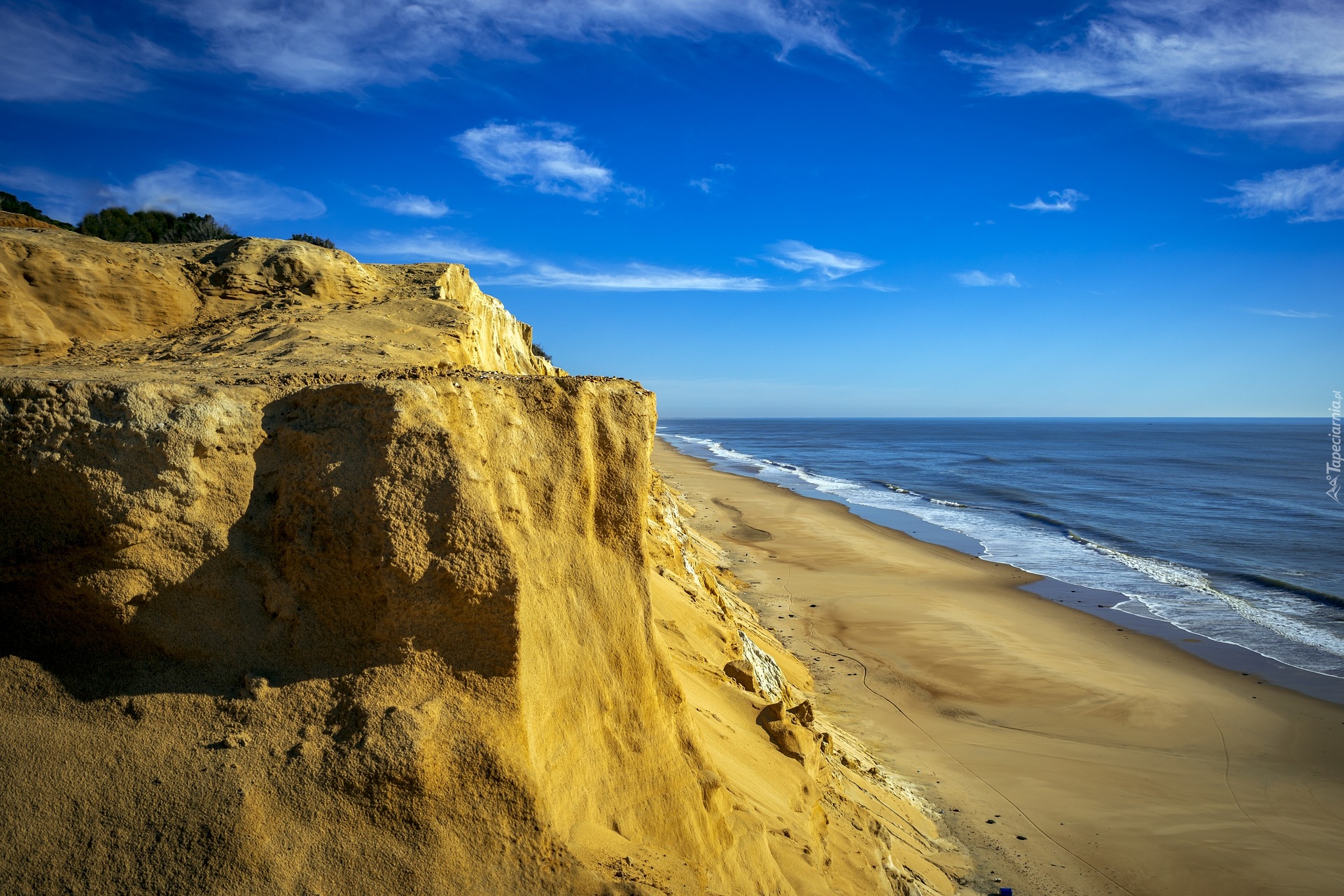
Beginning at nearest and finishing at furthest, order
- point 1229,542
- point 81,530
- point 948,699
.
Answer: point 81,530, point 948,699, point 1229,542

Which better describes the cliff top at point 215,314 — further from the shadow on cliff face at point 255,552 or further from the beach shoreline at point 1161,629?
the beach shoreline at point 1161,629

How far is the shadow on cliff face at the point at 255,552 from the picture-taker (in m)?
3.66

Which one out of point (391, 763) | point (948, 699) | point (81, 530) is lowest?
point (948, 699)

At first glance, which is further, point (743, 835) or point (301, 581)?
point (743, 835)

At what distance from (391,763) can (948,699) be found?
12217mm

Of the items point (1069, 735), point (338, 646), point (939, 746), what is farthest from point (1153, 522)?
point (338, 646)

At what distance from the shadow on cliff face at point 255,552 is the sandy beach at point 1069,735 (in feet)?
25.0

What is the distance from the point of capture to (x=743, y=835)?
525cm

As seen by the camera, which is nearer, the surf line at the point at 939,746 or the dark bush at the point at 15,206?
the surf line at the point at 939,746

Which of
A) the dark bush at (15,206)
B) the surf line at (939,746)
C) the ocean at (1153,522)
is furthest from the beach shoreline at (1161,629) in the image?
the dark bush at (15,206)

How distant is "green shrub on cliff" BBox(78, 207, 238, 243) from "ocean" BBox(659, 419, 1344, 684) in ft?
75.5

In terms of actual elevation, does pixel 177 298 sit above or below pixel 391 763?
above

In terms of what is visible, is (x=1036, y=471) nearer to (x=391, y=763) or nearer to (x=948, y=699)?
(x=948, y=699)

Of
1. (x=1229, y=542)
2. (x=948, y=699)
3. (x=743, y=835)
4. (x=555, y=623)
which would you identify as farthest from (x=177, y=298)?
(x=1229, y=542)
